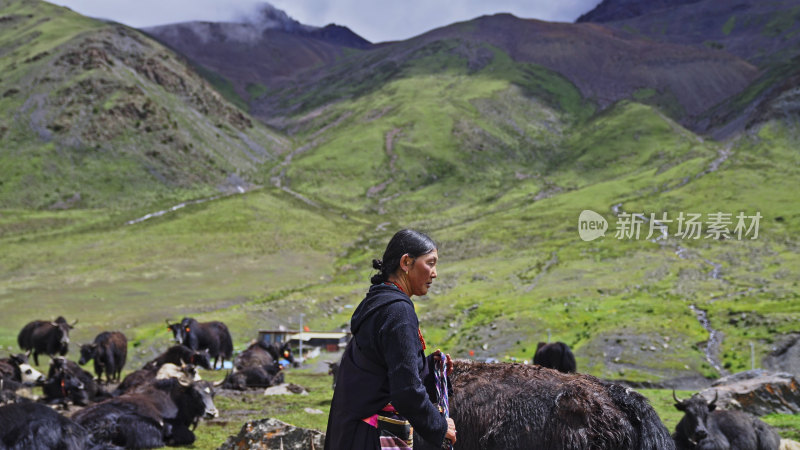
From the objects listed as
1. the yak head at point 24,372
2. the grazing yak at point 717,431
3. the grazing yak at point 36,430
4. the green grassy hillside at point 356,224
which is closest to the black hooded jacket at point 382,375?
the grazing yak at point 36,430

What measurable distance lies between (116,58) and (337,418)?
646 ft

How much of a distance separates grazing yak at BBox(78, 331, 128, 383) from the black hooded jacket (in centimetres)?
2515

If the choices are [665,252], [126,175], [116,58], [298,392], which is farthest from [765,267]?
[116,58]

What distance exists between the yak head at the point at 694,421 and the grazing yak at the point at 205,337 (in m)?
24.3

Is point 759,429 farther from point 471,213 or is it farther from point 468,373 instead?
point 471,213

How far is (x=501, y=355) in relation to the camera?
1478 inches

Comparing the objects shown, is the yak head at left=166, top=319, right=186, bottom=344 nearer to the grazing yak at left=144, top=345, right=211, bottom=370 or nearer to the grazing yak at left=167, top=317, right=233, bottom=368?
the grazing yak at left=167, top=317, right=233, bottom=368

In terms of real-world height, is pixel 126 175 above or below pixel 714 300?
above

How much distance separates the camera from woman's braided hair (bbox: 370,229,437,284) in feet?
19.6

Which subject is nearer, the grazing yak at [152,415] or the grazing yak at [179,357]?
the grazing yak at [152,415]

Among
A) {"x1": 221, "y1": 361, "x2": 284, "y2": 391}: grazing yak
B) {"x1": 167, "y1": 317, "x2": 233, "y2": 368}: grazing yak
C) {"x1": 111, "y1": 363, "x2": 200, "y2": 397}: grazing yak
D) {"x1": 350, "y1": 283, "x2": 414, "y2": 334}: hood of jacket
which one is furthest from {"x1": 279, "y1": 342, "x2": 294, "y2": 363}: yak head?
{"x1": 350, "y1": 283, "x2": 414, "y2": 334}: hood of jacket

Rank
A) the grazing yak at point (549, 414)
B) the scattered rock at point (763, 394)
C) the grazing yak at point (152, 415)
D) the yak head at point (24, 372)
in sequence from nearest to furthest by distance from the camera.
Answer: the grazing yak at point (549, 414) < the grazing yak at point (152, 415) < the scattered rock at point (763, 394) < the yak head at point (24, 372)
